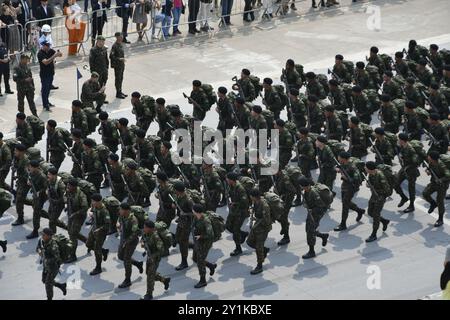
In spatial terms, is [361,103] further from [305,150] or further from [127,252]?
[127,252]

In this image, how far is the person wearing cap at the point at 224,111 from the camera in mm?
26609

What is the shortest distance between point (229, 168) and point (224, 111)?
7.91 feet

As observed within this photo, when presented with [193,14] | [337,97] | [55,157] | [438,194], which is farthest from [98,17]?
[438,194]

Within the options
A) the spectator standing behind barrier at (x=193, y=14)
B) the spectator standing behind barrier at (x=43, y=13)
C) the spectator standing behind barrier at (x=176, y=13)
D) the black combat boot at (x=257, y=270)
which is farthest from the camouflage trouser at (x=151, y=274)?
the spectator standing behind barrier at (x=193, y=14)

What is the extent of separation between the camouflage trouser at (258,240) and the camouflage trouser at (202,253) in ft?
2.88

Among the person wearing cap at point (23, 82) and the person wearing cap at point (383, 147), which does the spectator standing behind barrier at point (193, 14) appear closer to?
the person wearing cap at point (23, 82)

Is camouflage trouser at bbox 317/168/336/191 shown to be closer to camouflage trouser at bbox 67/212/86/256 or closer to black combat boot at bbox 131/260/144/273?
black combat boot at bbox 131/260/144/273

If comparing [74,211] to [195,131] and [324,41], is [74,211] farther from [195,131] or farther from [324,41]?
[324,41]

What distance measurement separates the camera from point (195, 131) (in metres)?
25.7

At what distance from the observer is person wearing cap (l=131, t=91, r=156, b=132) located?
26219mm

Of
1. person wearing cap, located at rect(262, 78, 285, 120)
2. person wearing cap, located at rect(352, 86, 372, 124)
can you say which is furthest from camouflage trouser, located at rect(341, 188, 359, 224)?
person wearing cap, located at rect(262, 78, 285, 120)

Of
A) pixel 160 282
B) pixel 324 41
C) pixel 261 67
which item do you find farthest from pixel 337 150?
pixel 324 41

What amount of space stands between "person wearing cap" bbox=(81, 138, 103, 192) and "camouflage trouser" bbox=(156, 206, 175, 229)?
1.73m

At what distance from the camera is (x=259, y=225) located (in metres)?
21.6
